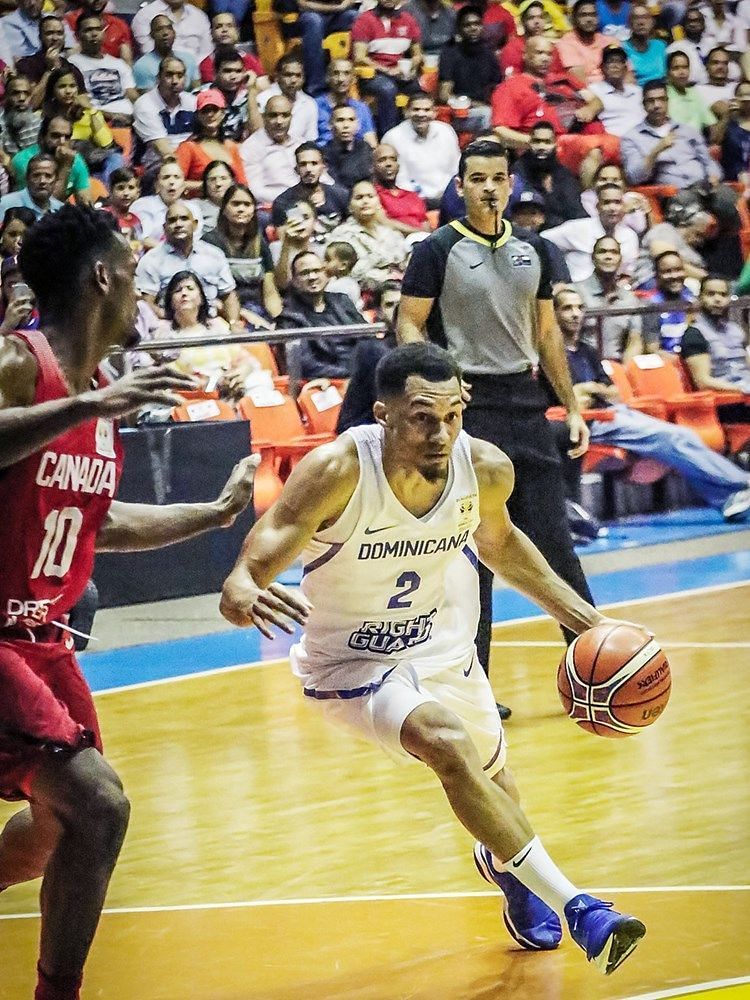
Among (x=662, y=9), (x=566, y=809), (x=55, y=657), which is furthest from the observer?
(x=662, y=9)

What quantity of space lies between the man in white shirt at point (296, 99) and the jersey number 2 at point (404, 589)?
8667 mm

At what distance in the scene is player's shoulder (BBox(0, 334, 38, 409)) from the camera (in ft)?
11.8

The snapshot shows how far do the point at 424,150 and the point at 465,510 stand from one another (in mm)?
8973

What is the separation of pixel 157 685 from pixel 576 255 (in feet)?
19.6

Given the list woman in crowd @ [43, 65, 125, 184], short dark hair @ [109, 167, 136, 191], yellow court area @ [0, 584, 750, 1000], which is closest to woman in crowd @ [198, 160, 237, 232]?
short dark hair @ [109, 167, 136, 191]

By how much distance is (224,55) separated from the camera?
42.0ft

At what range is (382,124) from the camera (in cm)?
1365

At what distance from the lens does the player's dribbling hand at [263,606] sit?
378cm

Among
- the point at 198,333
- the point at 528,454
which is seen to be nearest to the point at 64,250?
the point at 528,454

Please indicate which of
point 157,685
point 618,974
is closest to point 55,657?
point 618,974

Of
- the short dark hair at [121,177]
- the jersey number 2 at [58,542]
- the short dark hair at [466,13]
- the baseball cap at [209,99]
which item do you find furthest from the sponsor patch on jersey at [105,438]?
the short dark hair at [466,13]

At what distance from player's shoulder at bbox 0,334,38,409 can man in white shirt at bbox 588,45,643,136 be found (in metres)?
11.7

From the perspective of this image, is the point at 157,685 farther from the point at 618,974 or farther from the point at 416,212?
the point at 416,212

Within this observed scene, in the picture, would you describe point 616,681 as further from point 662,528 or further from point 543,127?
point 543,127
